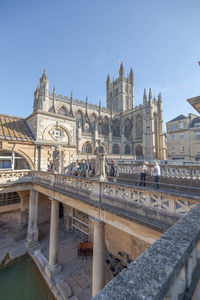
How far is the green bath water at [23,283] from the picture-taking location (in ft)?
24.3

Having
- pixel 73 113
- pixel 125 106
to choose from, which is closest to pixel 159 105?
pixel 125 106

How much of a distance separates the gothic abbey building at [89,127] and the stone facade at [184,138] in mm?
6971

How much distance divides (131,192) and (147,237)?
4.24 ft

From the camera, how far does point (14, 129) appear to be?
1157cm

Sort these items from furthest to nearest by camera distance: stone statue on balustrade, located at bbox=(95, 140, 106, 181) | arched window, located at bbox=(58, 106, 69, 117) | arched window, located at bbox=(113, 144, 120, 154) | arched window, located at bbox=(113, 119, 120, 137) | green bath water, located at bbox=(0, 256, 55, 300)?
arched window, located at bbox=(113, 119, 120, 137) → arched window, located at bbox=(113, 144, 120, 154) → arched window, located at bbox=(58, 106, 69, 117) → green bath water, located at bbox=(0, 256, 55, 300) → stone statue on balustrade, located at bbox=(95, 140, 106, 181)

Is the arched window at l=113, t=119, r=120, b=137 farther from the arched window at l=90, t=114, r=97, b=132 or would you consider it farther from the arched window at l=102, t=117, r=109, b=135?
the arched window at l=90, t=114, r=97, b=132

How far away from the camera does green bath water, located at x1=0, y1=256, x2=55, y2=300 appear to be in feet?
24.3

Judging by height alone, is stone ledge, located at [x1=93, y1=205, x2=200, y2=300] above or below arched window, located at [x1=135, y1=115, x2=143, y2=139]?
below

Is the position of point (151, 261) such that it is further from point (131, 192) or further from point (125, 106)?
point (125, 106)

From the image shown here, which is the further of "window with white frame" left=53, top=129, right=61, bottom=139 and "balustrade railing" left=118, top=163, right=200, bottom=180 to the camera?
"window with white frame" left=53, top=129, right=61, bottom=139

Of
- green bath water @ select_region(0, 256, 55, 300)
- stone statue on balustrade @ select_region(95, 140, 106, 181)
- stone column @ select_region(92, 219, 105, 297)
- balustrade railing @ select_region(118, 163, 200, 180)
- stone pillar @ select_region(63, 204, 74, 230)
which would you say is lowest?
green bath water @ select_region(0, 256, 55, 300)

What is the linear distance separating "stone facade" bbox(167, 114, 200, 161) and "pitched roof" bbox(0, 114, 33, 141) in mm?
25694

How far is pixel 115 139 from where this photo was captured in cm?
3603

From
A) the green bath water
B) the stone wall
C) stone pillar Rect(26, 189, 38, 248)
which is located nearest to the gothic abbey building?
stone pillar Rect(26, 189, 38, 248)
